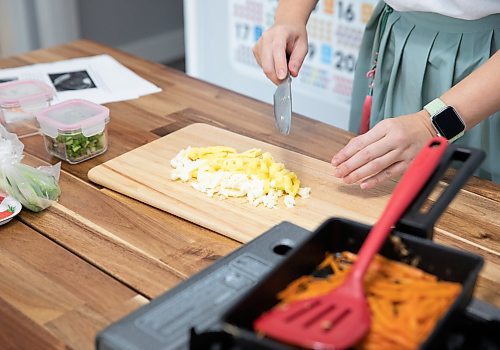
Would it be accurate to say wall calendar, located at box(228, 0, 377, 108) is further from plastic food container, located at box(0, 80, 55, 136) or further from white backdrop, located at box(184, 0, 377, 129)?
plastic food container, located at box(0, 80, 55, 136)

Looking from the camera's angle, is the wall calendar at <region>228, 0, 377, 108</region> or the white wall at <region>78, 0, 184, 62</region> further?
the white wall at <region>78, 0, 184, 62</region>

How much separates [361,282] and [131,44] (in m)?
3.52

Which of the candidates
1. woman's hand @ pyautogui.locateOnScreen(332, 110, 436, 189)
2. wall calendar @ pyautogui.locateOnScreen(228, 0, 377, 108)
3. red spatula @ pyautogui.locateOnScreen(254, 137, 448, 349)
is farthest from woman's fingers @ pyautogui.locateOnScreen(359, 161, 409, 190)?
wall calendar @ pyautogui.locateOnScreen(228, 0, 377, 108)

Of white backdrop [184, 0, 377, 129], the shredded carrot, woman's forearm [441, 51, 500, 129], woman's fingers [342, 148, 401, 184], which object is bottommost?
white backdrop [184, 0, 377, 129]

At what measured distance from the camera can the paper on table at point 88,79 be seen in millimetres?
1535

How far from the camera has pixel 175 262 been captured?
0.96m

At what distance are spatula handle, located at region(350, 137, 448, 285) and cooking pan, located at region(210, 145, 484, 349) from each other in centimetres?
1

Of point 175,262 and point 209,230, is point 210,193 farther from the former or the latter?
point 175,262

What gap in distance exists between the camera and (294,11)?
145 cm

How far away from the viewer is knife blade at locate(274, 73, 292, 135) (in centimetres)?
121

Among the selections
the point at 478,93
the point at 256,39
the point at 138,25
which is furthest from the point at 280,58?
the point at 138,25

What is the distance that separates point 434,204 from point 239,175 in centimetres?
46

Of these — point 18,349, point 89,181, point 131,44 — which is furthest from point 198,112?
point 131,44

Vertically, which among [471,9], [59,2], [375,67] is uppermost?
[471,9]
